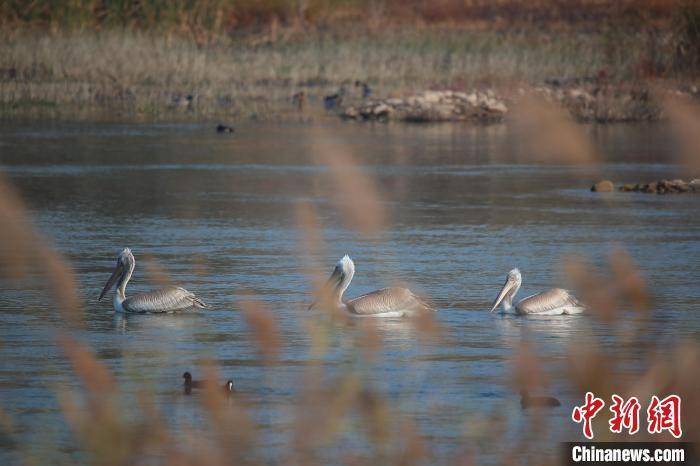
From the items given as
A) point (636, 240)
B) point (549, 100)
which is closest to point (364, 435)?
point (636, 240)

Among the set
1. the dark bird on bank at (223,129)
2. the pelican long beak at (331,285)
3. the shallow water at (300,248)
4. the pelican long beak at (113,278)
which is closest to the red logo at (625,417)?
the shallow water at (300,248)

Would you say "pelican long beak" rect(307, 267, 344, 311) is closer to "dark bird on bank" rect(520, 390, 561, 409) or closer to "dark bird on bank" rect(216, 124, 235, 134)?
"dark bird on bank" rect(520, 390, 561, 409)

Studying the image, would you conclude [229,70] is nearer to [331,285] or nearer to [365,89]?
[365,89]

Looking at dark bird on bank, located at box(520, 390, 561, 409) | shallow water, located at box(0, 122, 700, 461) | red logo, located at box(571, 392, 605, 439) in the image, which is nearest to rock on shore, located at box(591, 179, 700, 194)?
shallow water, located at box(0, 122, 700, 461)

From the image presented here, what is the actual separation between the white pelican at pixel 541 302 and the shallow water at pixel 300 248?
139mm

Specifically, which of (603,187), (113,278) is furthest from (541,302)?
(603,187)

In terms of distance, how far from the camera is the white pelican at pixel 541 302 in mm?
12023

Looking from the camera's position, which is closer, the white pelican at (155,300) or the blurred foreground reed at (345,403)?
the blurred foreground reed at (345,403)

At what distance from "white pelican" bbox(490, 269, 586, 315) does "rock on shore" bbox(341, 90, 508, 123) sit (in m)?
21.0

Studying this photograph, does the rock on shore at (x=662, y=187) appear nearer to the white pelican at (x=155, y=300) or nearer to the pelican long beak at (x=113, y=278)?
the pelican long beak at (x=113, y=278)

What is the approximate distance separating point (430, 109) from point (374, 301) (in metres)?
21.6

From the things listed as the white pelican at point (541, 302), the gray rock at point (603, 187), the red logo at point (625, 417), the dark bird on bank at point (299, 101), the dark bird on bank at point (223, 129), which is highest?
the red logo at point (625, 417)

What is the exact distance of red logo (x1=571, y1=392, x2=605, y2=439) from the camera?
8.45 metres

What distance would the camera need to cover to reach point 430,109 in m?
33.4
